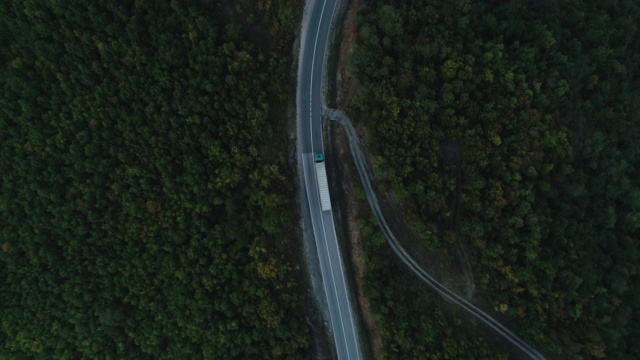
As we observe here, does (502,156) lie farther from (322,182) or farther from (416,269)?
(322,182)

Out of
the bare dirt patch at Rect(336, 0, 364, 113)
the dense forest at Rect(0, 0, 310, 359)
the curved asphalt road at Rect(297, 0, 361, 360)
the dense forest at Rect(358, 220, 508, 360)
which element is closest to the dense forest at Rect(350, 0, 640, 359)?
the dense forest at Rect(358, 220, 508, 360)

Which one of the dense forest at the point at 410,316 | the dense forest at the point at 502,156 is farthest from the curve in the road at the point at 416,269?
the dense forest at the point at 502,156

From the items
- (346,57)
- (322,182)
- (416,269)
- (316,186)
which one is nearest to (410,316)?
(416,269)

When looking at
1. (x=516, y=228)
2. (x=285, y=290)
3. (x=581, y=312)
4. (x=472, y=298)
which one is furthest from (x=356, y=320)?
(x=581, y=312)

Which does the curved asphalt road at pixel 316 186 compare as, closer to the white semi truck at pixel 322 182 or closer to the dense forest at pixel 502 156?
the white semi truck at pixel 322 182

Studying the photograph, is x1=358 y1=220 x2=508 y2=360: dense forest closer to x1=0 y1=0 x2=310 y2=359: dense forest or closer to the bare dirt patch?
x1=0 y1=0 x2=310 y2=359: dense forest

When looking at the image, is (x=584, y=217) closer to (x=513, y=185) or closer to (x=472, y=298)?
(x=513, y=185)
